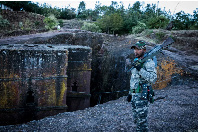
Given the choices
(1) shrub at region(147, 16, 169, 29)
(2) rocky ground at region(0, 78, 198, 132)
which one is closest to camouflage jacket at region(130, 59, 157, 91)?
(2) rocky ground at region(0, 78, 198, 132)

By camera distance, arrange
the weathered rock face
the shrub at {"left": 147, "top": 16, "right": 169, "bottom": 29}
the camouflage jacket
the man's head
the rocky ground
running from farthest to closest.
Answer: the shrub at {"left": 147, "top": 16, "right": 169, "bottom": 29}, the weathered rock face, the rocky ground, the man's head, the camouflage jacket

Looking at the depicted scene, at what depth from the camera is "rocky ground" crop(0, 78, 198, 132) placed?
542 centimetres

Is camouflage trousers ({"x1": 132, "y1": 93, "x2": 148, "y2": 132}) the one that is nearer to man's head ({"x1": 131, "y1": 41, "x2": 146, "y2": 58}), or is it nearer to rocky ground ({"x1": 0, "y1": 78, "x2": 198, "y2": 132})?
man's head ({"x1": 131, "y1": 41, "x2": 146, "y2": 58})

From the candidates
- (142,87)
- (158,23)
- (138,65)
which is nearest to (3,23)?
(158,23)

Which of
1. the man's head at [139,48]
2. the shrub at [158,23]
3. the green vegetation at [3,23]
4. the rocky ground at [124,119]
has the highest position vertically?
the shrub at [158,23]

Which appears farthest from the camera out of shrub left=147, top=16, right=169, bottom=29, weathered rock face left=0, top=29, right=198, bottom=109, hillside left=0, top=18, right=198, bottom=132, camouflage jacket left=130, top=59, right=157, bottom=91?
shrub left=147, top=16, right=169, bottom=29

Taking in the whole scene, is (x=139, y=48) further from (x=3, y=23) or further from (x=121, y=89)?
(x=3, y=23)

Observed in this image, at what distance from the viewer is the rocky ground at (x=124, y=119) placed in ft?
17.8

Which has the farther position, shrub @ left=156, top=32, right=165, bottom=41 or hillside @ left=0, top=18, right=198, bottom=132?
shrub @ left=156, top=32, right=165, bottom=41

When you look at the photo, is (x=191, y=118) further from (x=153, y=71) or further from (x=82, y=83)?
(x=82, y=83)

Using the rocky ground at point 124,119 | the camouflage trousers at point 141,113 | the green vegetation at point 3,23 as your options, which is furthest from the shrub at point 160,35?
the green vegetation at point 3,23

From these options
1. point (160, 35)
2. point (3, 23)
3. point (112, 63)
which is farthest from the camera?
point (3, 23)

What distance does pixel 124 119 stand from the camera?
242 inches

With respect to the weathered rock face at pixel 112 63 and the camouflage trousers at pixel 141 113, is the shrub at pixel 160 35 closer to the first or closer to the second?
the weathered rock face at pixel 112 63
